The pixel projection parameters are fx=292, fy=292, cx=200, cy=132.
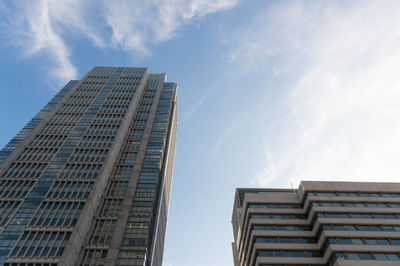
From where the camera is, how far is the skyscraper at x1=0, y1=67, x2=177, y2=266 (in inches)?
2712

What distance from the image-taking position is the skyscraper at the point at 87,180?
68875mm

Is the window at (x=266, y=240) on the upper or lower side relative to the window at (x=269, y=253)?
upper

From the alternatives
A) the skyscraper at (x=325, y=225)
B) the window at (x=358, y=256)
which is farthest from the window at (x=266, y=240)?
the window at (x=358, y=256)

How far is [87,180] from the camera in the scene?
3312 inches

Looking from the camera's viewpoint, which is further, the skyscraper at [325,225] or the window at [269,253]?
the window at [269,253]

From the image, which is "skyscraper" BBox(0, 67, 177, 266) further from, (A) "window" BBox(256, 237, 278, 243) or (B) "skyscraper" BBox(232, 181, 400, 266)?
(B) "skyscraper" BBox(232, 181, 400, 266)

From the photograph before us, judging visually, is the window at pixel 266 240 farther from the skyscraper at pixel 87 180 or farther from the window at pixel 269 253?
the skyscraper at pixel 87 180

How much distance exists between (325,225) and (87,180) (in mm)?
63674

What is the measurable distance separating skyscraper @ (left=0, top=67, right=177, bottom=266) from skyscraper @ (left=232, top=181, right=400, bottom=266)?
2977 cm

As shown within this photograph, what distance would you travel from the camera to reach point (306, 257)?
61.8 metres

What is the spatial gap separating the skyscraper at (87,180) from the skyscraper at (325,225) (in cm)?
2977

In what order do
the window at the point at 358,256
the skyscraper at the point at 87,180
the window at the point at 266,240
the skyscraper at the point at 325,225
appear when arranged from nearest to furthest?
the window at the point at 358,256 < the skyscraper at the point at 325,225 < the window at the point at 266,240 < the skyscraper at the point at 87,180

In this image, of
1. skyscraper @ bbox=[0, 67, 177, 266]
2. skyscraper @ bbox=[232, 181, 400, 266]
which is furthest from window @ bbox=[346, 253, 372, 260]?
skyscraper @ bbox=[0, 67, 177, 266]

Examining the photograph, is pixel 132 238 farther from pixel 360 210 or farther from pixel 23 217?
pixel 360 210
